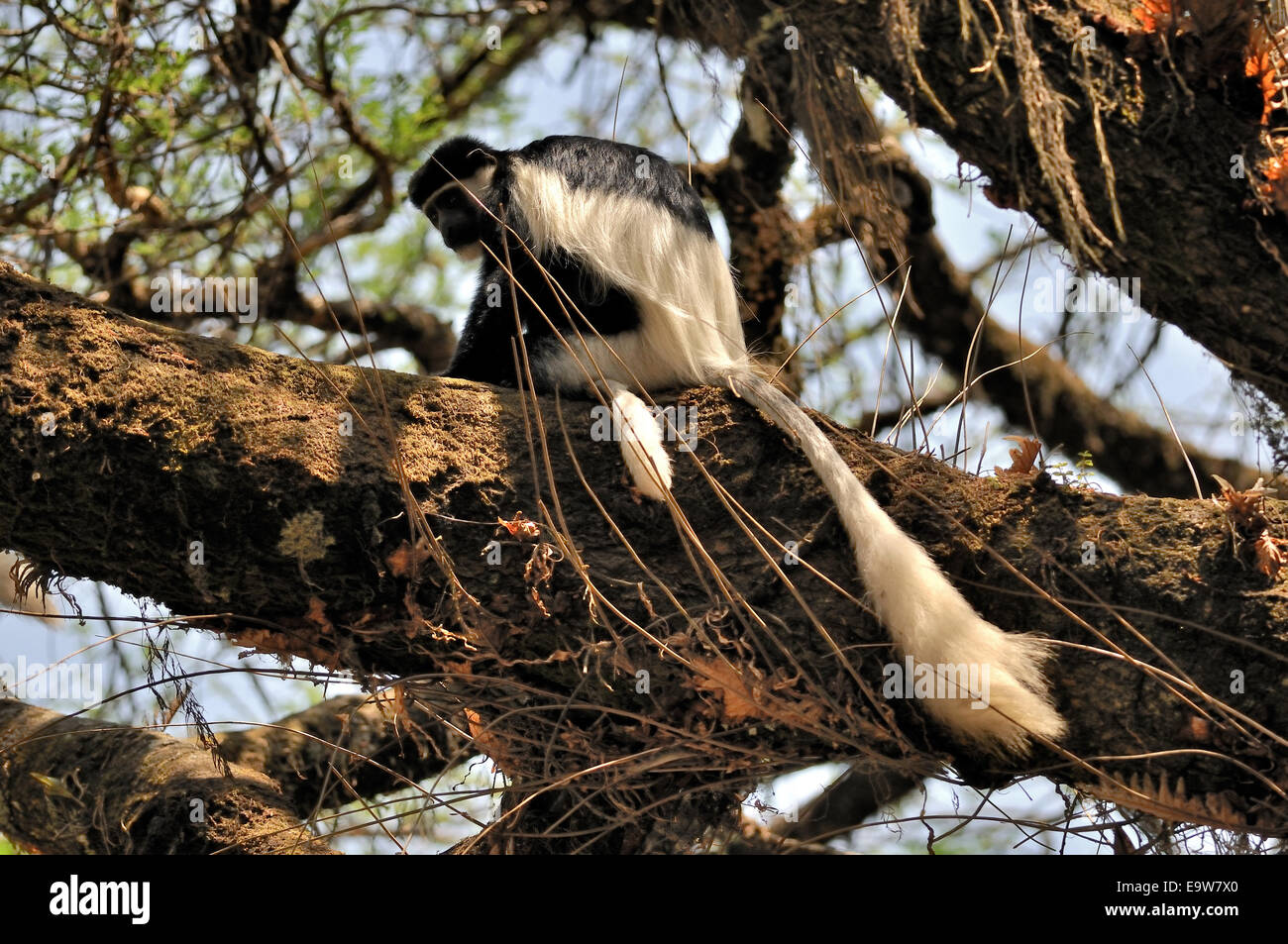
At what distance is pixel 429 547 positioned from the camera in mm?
2102

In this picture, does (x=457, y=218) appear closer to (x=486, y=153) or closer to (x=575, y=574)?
(x=486, y=153)

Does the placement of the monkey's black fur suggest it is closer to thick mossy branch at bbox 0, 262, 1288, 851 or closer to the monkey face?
the monkey face

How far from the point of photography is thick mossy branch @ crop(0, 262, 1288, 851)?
6.77 feet

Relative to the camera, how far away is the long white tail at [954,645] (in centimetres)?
206

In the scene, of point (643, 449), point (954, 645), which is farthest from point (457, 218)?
point (954, 645)

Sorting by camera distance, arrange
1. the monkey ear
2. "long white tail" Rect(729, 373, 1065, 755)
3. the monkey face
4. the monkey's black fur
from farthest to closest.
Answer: the monkey face → the monkey ear → the monkey's black fur → "long white tail" Rect(729, 373, 1065, 755)

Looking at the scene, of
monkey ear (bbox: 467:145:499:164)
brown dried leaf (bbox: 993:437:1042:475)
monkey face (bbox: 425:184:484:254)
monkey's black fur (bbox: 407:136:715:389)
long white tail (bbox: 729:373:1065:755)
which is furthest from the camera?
monkey face (bbox: 425:184:484:254)

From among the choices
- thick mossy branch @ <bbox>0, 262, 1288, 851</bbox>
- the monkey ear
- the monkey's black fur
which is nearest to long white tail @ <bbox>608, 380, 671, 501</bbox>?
thick mossy branch @ <bbox>0, 262, 1288, 851</bbox>

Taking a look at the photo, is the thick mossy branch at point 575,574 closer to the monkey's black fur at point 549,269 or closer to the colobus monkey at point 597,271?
the colobus monkey at point 597,271

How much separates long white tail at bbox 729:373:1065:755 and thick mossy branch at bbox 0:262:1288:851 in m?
0.08

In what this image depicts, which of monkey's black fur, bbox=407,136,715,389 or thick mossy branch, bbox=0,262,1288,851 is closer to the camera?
thick mossy branch, bbox=0,262,1288,851

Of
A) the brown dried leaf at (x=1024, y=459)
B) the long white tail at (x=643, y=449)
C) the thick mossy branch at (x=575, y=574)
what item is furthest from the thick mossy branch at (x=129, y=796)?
the brown dried leaf at (x=1024, y=459)

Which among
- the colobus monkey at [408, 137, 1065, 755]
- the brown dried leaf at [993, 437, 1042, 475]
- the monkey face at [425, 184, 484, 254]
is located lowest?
the brown dried leaf at [993, 437, 1042, 475]
